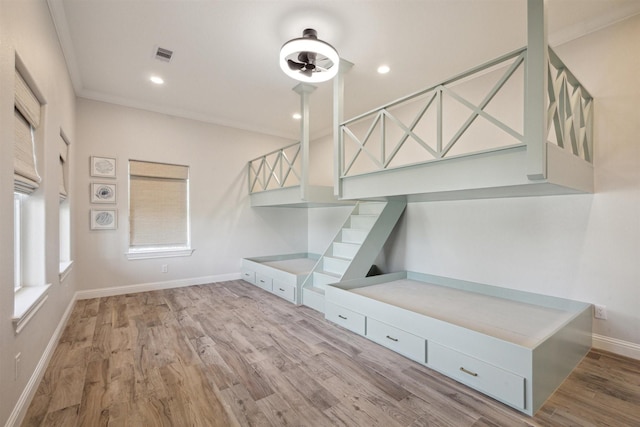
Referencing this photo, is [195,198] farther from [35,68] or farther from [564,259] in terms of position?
[564,259]

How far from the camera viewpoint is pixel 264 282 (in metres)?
4.59

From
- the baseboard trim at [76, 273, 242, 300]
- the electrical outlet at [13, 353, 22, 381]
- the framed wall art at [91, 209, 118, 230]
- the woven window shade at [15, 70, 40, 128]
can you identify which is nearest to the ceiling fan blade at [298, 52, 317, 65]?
the woven window shade at [15, 70, 40, 128]

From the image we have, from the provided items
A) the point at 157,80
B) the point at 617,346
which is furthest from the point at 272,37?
the point at 617,346

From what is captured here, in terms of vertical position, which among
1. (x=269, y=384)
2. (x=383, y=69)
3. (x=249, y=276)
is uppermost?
(x=383, y=69)

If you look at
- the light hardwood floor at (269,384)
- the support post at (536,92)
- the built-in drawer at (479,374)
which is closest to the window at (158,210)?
the light hardwood floor at (269,384)

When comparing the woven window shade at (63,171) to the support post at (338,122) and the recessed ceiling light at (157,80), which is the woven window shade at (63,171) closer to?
the recessed ceiling light at (157,80)

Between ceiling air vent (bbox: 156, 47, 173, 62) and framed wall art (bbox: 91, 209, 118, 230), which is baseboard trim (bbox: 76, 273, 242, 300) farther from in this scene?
ceiling air vent (bbox: 156, 47, 173, 62)

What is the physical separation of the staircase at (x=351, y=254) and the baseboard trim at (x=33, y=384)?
249 centimetres

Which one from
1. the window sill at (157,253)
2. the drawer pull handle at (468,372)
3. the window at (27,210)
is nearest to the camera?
the window at (27,210)

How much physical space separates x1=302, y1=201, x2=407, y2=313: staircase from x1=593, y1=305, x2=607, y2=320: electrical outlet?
217 centimetres

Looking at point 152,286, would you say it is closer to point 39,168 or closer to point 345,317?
point 39,168

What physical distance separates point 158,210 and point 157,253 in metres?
0.70

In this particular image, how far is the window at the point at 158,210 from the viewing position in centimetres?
446

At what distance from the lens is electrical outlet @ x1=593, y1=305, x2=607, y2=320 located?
2.53 m
